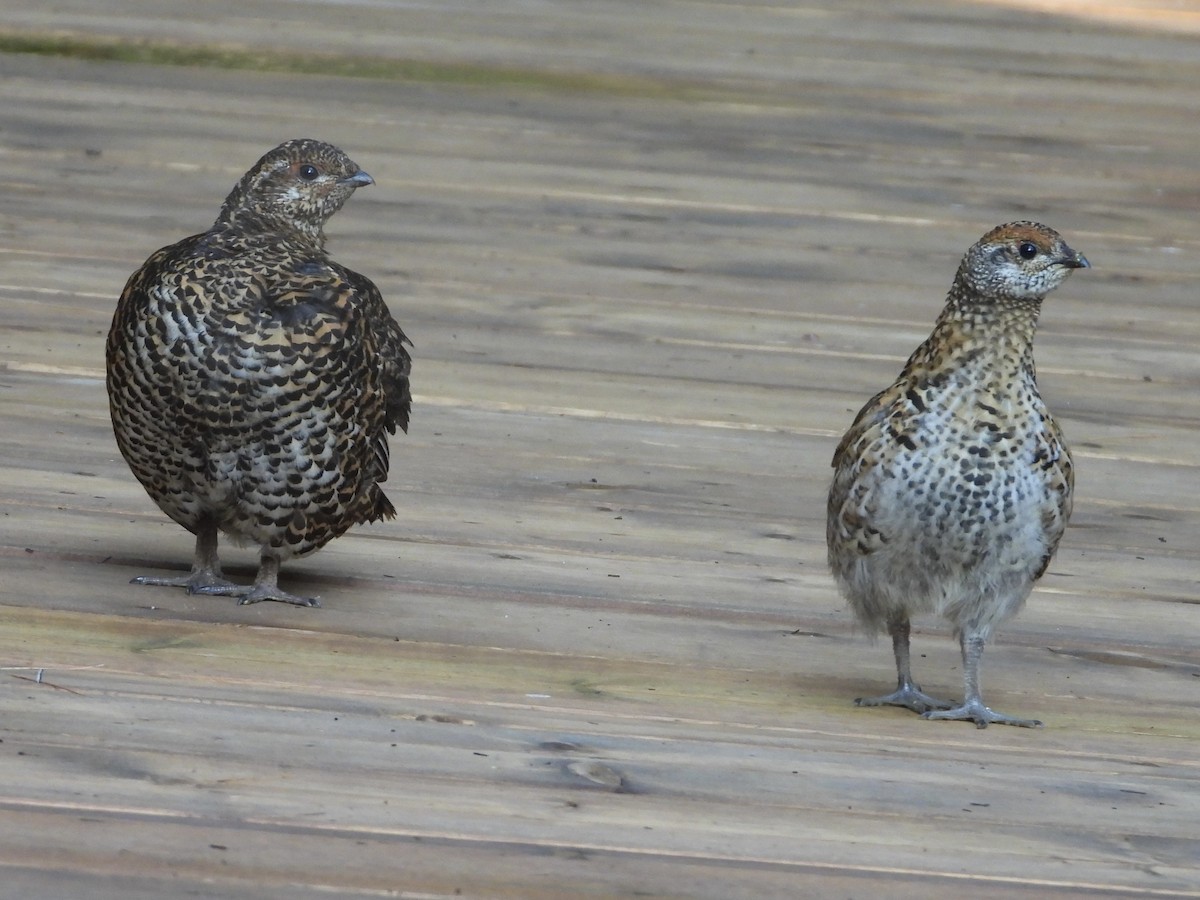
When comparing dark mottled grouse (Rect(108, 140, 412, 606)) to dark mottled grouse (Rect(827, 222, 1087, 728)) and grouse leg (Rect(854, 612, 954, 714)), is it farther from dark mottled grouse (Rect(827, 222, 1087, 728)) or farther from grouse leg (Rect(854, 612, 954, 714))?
grouse leg (Rect(854, 612, 954, 714))

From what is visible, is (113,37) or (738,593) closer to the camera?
(738,593)

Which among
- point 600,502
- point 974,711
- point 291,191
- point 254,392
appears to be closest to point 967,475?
point 974,711

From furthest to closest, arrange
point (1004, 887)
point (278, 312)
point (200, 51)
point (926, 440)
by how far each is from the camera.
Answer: point (200, 51), point (278, 312), point (926, 440), point (1004, 887)

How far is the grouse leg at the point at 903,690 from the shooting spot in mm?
4223

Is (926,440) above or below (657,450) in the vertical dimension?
above

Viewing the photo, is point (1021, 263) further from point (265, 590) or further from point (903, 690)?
point (265, 590)

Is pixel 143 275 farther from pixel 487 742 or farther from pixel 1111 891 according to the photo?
pixel 1111 891

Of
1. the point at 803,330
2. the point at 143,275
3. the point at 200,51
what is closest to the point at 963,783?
the point at 143,275

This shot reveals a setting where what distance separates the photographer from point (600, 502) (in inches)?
213

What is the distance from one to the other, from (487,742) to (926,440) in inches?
38.0

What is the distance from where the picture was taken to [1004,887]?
3.28m

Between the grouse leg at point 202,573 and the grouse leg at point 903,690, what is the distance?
128cm

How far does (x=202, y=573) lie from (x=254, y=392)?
18.1 inches

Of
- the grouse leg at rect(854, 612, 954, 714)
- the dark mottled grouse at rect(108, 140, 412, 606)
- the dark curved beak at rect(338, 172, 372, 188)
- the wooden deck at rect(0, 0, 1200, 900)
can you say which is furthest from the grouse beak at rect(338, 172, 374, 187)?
the grouse leg at rect(854, 612, 954, 714)
